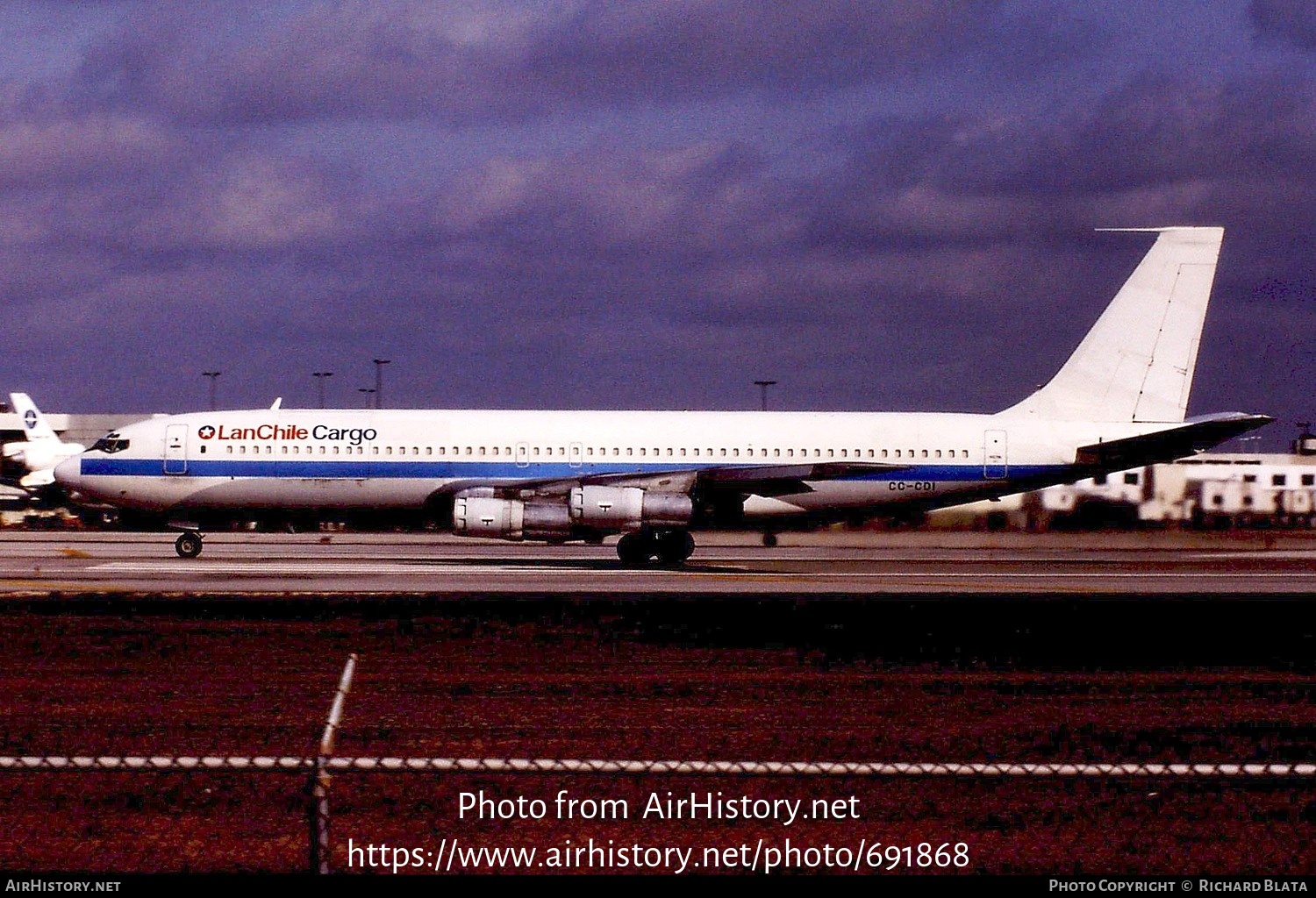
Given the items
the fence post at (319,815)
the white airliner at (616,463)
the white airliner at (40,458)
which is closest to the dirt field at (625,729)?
the fence post at (319,815)

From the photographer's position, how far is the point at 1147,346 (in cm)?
3925

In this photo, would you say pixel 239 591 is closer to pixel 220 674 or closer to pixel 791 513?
pixel 220 674

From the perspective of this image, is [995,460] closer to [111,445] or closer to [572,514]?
[572,514]

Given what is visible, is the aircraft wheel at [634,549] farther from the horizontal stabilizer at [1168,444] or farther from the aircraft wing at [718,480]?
the horizontal stabilizer at [1168,444]

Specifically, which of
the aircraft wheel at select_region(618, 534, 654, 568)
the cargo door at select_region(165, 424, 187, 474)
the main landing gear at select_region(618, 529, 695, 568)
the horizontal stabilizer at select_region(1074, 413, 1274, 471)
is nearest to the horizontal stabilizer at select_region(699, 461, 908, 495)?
the main landing gear at select_region(618, 529, 695, 568)

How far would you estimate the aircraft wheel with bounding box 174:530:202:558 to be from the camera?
3638cm

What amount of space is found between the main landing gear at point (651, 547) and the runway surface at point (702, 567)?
530mm

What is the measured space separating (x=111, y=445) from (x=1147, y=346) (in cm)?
2739

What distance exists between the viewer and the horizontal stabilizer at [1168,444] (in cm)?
3503

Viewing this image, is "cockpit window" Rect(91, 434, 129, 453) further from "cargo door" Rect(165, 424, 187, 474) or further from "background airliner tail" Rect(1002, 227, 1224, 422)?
"background airliner tail" Rect(1002, 227, 1224, 422)

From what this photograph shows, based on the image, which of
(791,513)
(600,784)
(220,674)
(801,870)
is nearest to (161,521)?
(791,513)

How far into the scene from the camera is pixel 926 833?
8.60 metres

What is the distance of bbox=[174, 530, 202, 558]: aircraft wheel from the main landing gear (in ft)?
35.3

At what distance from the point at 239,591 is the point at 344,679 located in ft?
61.1
